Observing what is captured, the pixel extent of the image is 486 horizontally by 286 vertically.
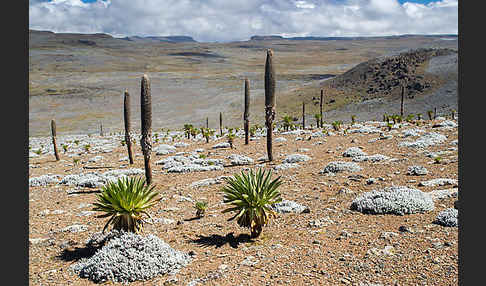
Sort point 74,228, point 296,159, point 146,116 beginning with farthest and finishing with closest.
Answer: point 296,159, point 146,116, point 74,228

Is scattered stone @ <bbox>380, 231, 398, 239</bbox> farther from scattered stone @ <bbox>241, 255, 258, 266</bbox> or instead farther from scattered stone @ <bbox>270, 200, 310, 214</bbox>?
scattered stone @ <bbox>241, 255, 258, 266</bbox>

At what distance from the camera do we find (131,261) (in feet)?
21.4

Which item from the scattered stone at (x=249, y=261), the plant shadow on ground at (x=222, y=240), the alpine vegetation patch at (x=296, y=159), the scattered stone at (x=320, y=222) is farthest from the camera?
the alpine vegetation patch at (x=296, y=159)

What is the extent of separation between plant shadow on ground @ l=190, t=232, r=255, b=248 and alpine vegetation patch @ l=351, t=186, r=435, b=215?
3.07 meters

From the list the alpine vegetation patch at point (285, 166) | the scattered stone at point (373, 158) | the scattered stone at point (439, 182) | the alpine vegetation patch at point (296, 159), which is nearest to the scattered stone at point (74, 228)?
the alpine vegetation patch at point (285, 166)

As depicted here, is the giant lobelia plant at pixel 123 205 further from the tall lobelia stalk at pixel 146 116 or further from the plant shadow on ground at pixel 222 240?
the tall lobelia stalk at pixel 146 116

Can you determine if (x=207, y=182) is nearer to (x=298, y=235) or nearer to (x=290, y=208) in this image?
(x=290, y=208)

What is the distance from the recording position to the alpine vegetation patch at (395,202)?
27.3 feet

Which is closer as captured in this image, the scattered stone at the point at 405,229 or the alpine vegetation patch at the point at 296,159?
the scattered stone at the point at 405,229

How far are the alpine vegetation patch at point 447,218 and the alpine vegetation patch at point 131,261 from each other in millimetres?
5280

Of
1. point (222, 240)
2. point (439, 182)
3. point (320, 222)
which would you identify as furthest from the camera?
point (439, 182)

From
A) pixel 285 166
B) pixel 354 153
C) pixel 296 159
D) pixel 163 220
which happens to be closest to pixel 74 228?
pixel 163 220

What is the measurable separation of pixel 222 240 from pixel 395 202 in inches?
167

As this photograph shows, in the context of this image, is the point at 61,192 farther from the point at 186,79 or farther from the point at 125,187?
the point at 186,79
